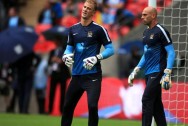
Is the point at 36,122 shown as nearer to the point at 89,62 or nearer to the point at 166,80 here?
the point at 89,62

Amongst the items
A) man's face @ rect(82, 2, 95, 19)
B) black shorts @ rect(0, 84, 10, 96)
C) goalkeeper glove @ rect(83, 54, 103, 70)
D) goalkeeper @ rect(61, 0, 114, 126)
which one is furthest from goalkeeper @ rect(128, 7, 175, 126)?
black shorts @ rect(0, 84, 10, 96)

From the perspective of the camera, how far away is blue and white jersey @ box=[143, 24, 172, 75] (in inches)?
459

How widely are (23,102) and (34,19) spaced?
8.00 m

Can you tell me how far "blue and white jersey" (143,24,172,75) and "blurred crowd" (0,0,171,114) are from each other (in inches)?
322

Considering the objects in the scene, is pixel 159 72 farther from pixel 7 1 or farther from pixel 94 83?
pixel 7 1

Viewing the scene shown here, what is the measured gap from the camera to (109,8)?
24688 mm

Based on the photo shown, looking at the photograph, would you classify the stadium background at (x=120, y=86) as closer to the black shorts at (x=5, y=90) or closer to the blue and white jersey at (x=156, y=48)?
Result: the black shorts at (x=5, y=90)

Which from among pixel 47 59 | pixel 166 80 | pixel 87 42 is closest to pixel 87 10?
pixel 87 42

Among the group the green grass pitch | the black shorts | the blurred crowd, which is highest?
the blurred crowd

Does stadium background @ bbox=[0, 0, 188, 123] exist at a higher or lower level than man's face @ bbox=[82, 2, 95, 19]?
lower

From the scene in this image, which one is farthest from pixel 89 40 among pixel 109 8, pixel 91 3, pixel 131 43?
pixel 109 8

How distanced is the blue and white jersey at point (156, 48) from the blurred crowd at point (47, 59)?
26.8 ft

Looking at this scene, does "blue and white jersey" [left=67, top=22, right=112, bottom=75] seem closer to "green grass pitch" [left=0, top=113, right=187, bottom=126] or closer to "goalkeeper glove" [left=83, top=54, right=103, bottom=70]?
"goalkeeper glove" [left=83, top=54, right=103, bottom=70]

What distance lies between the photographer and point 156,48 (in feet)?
38.3
